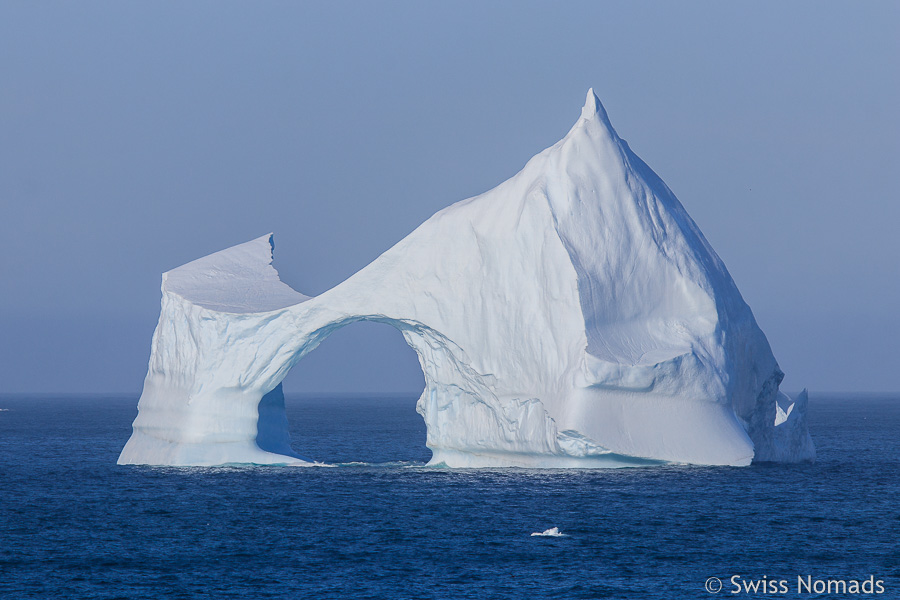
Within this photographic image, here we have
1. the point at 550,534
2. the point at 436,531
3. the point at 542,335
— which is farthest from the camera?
the point at 542,335

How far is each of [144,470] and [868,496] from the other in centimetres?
2286

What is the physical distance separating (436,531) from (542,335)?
8.52 meters

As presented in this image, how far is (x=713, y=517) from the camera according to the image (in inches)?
1109

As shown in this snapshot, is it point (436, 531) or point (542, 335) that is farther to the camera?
point (542, 335)

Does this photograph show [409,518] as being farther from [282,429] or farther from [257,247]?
[257,247]

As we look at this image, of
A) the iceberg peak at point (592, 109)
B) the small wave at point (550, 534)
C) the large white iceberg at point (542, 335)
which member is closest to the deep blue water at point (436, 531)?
the small wave at point (550, 534)

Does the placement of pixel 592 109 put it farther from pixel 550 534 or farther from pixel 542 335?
pixel 550 534

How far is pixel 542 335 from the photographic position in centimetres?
3372

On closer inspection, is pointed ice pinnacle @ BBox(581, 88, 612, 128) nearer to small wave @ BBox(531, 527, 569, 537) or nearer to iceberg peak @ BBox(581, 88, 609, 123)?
iceberg peak @ BBox(581, 88, 609, 123)

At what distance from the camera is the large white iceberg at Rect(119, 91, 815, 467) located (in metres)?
32.5

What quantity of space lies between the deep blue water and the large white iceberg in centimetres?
131

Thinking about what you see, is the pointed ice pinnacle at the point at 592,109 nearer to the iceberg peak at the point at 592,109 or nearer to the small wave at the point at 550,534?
the iceberg peak at the point at 592,109

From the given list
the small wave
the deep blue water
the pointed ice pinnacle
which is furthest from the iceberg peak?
the small wave

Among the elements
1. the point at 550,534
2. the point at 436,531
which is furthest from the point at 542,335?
the point at 550,534
